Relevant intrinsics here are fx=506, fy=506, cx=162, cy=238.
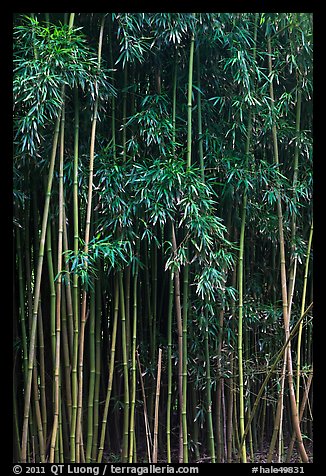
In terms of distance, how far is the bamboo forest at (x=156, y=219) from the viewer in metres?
3.24

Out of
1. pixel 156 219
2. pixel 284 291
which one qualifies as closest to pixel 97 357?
pixel 156 219

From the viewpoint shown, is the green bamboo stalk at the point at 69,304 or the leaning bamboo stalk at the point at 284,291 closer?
the green bamboo stalk at the point at 69,304

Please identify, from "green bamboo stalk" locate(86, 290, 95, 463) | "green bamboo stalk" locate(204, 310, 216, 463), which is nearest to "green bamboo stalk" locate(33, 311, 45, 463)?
"green bamboo stalk" locate(86, 290, 95, 463)

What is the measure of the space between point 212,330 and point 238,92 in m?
1.72

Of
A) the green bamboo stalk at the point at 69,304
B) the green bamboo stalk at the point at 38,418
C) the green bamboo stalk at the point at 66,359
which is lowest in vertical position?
the green bamboo stalk at the point at 38,418

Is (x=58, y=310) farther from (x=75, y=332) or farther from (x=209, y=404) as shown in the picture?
(x=209, y=404)

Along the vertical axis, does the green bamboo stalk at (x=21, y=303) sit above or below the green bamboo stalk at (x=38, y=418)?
above

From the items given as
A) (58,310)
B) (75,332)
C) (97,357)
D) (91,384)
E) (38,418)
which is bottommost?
(38,418)

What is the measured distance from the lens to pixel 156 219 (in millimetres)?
3217

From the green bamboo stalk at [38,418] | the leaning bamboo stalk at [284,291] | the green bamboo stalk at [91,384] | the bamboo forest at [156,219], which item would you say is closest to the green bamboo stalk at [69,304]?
the bamboo forest at [156,219]

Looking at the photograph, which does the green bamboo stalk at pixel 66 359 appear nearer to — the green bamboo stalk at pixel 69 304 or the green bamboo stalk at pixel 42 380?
the green bamboo stalk at pixel 69 304

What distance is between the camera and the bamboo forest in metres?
3.24

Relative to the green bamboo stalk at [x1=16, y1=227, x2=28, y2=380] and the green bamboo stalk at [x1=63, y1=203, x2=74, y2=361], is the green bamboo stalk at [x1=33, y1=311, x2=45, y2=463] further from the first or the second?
the green bamboo stalk at [x1=63, y1=203, x2=74, y2=361]
